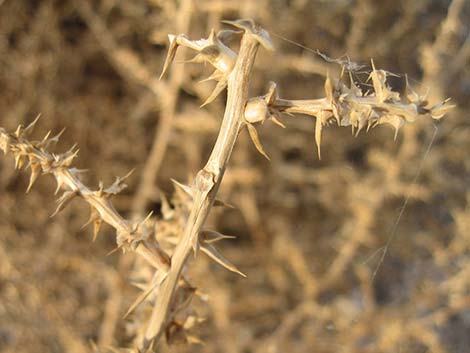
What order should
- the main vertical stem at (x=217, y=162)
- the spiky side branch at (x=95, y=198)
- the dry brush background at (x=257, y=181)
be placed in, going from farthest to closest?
the dry brush background at (x=257, y=181) → the spiky side branch at (x=95, y=198) → the main vertical stem at (x=217, y=162)

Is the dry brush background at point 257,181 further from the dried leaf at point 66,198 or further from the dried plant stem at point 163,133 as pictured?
the dried leaf at point 66,198

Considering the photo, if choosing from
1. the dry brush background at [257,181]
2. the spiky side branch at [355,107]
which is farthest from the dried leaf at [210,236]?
the dry brush background at [257,181]

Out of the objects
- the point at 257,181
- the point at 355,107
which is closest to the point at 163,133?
the point at 257,181

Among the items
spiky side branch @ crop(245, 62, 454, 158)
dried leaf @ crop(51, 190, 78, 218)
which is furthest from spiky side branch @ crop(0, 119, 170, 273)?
spiky side branch @ crop(245, 62, 454, 158)

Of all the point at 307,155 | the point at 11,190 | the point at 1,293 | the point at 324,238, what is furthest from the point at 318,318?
the point at 11,190

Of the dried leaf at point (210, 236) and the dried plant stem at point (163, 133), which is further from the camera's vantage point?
the dried plant stem at point (163, 133)

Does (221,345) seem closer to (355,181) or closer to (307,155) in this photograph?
(355,181)

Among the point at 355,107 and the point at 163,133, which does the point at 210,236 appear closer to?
the point at 355,107
